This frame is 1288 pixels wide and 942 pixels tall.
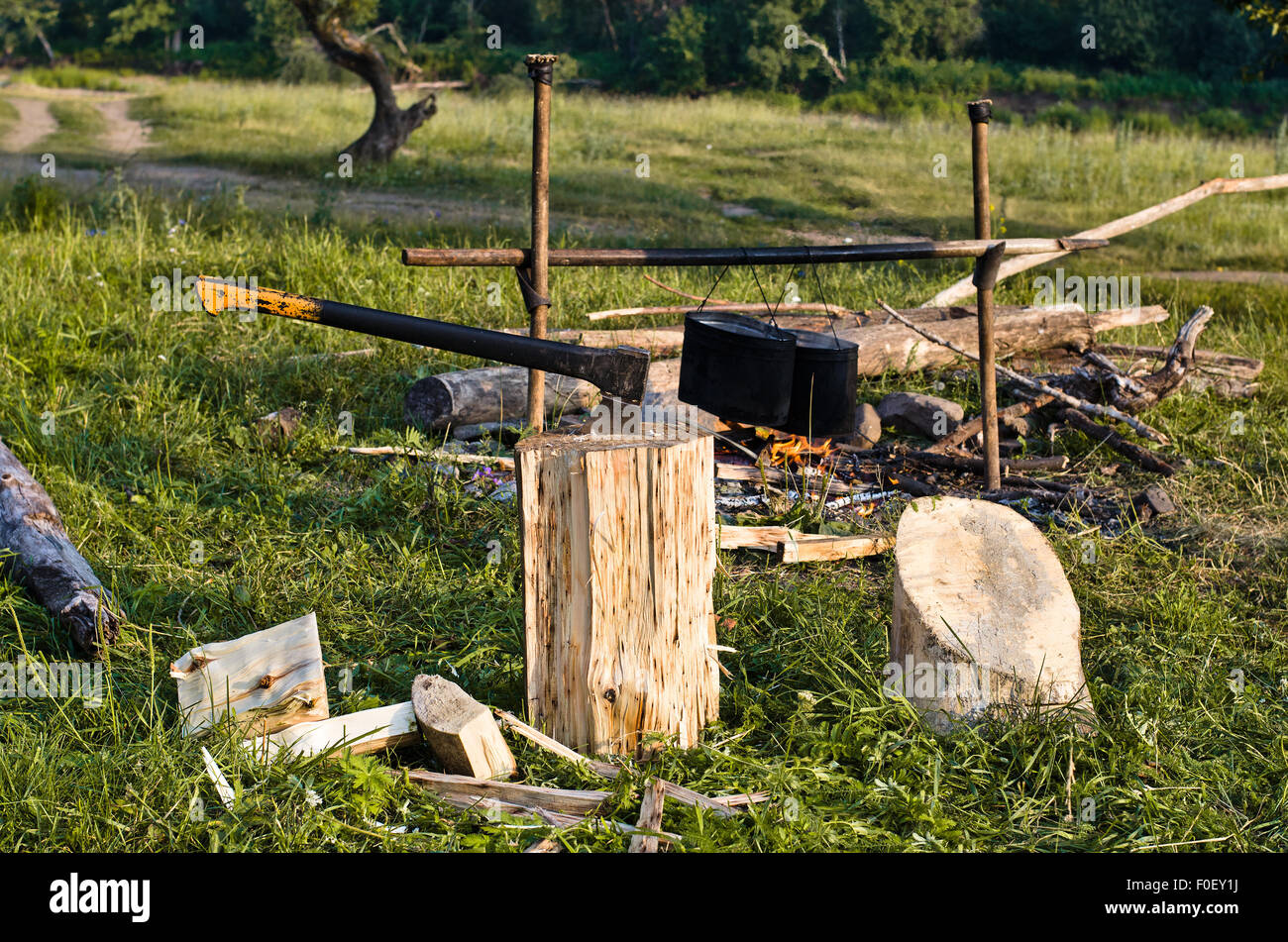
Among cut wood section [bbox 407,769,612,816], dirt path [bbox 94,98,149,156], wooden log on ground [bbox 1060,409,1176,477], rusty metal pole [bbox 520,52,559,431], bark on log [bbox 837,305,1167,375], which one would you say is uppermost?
dirt path [bbox 94,98,149,156]

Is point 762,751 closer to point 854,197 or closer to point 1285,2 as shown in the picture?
point 1285,2

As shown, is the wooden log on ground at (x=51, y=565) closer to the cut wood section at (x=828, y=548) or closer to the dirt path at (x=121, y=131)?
the cut wood section at (x=828, y=548)

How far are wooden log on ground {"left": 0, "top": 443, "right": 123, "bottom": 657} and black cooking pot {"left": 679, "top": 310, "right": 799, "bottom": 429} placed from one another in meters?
2.38

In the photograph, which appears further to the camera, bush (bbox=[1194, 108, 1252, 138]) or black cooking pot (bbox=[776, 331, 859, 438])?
bush (bbox=[1194, 108, 1252, 138])

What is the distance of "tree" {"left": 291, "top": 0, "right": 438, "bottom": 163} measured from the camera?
1591cm

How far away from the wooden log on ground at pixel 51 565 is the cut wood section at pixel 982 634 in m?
2.76

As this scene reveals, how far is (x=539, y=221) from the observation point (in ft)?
15.6

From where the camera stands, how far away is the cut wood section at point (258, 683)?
3197 mm

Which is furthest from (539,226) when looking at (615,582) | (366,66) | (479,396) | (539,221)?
(366,66)

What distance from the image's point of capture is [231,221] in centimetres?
977

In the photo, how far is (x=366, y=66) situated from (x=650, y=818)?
16.1 metres

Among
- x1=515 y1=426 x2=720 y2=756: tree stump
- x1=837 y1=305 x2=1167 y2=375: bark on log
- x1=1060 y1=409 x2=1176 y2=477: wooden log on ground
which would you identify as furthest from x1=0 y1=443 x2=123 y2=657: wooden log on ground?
x1=1060 y1=409 x2=1176 y2=477: wooden log on ground

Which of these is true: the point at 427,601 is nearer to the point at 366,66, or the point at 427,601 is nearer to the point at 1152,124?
the point at 366,66

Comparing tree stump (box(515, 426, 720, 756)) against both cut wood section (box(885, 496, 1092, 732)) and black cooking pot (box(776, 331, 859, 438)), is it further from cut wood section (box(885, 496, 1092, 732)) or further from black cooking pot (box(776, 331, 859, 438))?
black cooking pot (box(776, 331, 859, 438))
